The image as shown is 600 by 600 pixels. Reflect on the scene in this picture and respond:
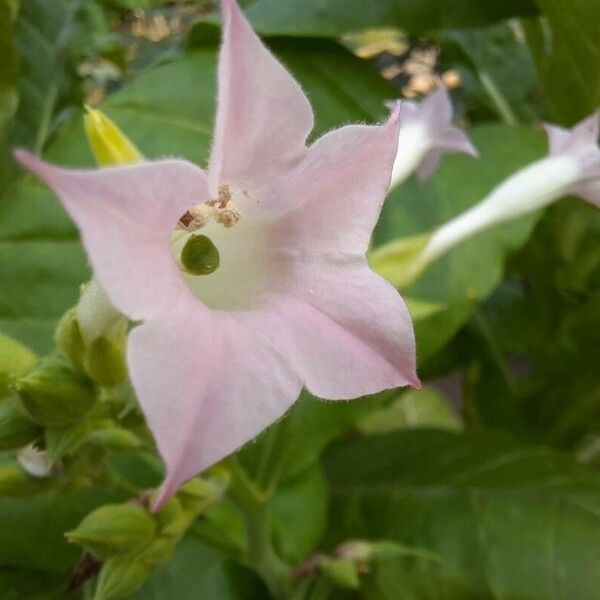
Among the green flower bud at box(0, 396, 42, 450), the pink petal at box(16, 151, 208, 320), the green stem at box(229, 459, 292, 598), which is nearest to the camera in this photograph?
the pink petal at box(16, 151, 208, 320)

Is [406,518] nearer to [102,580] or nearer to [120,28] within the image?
[102,580]

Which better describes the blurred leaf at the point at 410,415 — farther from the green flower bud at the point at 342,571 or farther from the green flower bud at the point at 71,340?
the green flower bud at the point at 71,340

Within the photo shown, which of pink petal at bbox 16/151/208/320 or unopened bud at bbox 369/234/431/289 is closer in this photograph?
pink petal at bbox 16/151/208/320

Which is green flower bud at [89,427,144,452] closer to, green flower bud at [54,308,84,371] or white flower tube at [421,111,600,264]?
green flower bud at [54,308,84,371]

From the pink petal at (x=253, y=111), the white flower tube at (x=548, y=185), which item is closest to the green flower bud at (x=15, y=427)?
the pink petal at (x=253, y=111)

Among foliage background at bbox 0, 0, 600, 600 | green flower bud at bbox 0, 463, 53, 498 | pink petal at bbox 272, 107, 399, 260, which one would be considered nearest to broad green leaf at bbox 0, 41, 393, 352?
foliage background at bbox 0, 0, 600, 600

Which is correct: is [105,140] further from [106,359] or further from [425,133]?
[425,133]
